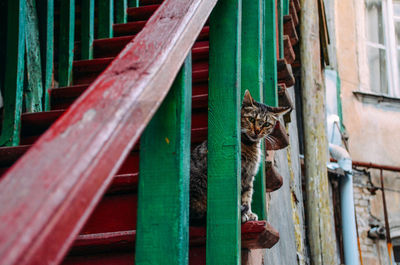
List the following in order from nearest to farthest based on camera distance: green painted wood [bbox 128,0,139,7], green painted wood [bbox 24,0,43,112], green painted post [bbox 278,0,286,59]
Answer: green painted wood [bbox 24,0,43,112] → green painted post [bbox 278,0,286,59] → green painted wood [bbox 128,0,139,7]

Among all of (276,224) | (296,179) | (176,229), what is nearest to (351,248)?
(296,179)

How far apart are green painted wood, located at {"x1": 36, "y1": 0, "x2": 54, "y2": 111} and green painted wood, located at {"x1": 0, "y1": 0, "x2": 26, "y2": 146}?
286 millimetres

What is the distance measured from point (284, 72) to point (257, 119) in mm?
727

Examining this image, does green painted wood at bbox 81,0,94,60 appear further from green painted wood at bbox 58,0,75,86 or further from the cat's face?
the cat's face

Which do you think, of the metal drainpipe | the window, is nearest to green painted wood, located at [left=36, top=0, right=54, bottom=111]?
the metal drainpipe

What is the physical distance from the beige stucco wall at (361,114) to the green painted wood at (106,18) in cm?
666

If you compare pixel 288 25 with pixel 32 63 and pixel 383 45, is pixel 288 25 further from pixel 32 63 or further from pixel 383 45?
pixel 383 45

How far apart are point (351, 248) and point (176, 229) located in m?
6.30

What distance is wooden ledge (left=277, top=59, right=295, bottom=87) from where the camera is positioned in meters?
3.61

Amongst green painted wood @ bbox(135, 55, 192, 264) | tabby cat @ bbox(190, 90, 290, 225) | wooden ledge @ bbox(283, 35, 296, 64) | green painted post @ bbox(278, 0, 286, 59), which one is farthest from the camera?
wooden ledge @ bbox(283, 35, 296, 64)

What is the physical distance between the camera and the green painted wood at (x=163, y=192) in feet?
4.18

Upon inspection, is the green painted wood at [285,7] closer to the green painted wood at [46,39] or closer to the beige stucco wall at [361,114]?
the green painted wood at [46,39]

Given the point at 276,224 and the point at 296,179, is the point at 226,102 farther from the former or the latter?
the point at 296,179

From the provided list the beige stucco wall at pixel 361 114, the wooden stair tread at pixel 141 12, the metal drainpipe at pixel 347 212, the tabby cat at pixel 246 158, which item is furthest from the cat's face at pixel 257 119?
the beige stucco wall at pixel 361 114
